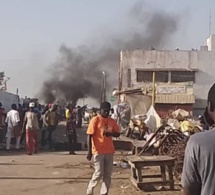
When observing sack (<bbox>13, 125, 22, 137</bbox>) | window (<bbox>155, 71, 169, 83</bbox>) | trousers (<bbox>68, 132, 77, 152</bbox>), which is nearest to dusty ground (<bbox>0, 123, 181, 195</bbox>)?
trousers (<bbox>68, 132, 77, 152</bbox>)

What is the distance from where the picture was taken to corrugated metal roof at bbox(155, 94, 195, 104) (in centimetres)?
3209

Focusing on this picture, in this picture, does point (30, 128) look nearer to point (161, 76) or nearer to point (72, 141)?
point (72, 141)

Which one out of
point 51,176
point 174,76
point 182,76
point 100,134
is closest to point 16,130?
point 51,176

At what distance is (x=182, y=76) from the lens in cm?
3456

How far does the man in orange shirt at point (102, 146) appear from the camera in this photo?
8.81 m

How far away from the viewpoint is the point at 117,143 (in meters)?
19.6

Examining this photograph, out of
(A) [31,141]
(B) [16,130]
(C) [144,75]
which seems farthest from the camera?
(C) [144,75]

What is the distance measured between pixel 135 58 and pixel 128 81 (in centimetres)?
158

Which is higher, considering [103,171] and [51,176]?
[103,171]

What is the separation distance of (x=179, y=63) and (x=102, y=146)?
26.5 metres

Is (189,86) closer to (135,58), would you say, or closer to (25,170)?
(135,58)

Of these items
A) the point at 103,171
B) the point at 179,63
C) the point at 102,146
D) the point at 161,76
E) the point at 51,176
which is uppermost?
the point at 179,63

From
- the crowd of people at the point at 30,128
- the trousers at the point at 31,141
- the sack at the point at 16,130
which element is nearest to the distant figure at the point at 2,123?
the crowd of people at the point at 30,128

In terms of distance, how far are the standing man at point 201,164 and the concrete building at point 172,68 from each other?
3120cm
